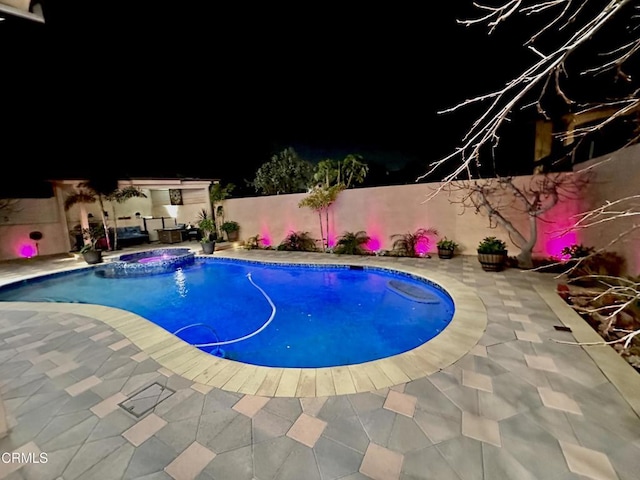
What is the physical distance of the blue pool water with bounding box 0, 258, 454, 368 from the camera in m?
4.32

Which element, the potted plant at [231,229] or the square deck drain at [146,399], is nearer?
the square deck drain at [146,399]

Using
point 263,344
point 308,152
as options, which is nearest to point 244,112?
point 308,152

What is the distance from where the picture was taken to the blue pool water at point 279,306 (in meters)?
4.32

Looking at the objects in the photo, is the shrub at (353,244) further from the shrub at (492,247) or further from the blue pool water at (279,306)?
the shrub at (492,247)

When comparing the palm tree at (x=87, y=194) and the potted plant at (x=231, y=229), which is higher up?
the palm tree at (x=87, y=194)

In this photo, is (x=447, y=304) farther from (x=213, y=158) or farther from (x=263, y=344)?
(x=213, y=158)

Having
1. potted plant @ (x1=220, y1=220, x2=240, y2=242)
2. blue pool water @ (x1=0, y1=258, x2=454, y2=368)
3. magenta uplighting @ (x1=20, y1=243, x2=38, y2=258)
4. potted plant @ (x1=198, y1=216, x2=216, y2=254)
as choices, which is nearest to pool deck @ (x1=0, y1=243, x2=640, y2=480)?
blue pool water @ (x1=0, y1=258, x2=454, y2=368)

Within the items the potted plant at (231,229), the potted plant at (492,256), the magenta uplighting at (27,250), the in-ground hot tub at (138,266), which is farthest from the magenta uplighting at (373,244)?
the magenta uplighting at (27,250)

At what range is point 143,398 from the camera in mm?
2600

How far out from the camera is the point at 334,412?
7.77 ft

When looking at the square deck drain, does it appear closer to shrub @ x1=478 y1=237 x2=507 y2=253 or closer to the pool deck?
the pool deck

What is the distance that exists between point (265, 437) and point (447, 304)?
4.34 m

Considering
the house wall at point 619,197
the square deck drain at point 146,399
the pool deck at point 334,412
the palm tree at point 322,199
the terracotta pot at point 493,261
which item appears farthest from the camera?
the palm tree at point 322,199

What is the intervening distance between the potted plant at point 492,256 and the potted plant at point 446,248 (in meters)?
1.45
